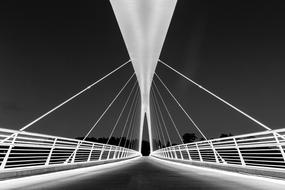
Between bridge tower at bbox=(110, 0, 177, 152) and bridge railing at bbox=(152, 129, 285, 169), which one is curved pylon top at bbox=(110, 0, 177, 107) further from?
bridge railing at bbox=(152, 129, 285, 169)

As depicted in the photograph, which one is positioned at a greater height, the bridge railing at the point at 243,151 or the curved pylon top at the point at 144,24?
the curved pylon top at the point at 144,24

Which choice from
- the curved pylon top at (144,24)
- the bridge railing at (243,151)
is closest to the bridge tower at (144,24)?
the curved pylon top at (144,24)

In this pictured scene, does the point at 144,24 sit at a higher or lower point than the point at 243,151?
higher

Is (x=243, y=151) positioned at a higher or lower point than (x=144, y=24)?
lower

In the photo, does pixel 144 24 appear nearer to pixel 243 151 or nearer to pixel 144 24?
pixel 144 24

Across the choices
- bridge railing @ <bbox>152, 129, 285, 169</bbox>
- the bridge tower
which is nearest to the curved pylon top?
the bridge tower

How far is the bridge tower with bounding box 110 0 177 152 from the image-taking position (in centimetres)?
1337

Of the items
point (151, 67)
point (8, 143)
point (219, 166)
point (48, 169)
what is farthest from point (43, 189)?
point (151, 67)

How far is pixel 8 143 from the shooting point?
843 cm

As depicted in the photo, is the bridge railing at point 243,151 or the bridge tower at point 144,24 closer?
the bridge railing at point 243,151

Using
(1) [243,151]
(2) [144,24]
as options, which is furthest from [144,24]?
(1) [243,151]

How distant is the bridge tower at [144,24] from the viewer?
13.4m

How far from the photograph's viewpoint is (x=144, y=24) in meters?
15.3

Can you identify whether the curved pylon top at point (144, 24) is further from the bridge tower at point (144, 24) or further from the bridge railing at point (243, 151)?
the bridge railing at point (243, 151)
